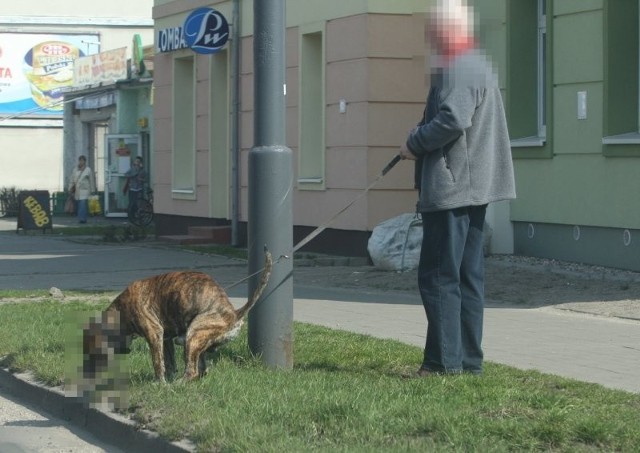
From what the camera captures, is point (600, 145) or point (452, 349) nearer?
point (452, 349)

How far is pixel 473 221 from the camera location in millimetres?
8062

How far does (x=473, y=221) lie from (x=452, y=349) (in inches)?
31.4

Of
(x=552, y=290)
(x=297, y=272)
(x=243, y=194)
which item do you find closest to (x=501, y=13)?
(x=552, y=290)

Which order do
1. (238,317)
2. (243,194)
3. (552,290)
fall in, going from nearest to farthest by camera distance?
(238,317) < (552,290) < (243,194)

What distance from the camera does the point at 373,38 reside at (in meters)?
18.7

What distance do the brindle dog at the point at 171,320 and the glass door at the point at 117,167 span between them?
29161 mm

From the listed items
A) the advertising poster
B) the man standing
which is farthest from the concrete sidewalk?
the advertising poster

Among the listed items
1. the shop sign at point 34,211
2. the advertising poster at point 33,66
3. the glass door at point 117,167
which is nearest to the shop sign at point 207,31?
the shop sign at point 34,211

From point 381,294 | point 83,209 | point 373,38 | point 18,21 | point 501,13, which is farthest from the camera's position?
point 18,21

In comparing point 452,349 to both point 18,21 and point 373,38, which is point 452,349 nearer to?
point 373,38

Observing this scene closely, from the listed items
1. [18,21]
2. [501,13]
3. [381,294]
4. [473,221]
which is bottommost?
[381,294]

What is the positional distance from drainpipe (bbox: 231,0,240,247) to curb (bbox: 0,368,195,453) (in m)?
13.0

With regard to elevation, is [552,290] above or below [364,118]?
below

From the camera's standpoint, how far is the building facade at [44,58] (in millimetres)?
49469
